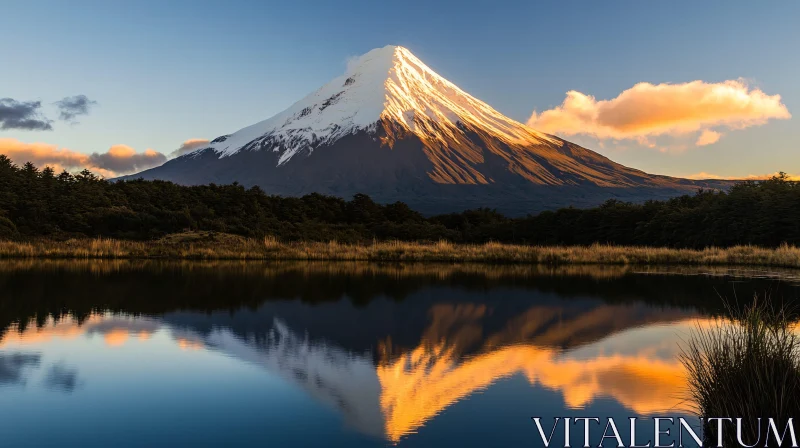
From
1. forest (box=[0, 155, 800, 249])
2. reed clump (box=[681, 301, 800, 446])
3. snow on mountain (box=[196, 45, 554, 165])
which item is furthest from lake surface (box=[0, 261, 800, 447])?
snow on mountain (box=[196, 45, 554, 165])

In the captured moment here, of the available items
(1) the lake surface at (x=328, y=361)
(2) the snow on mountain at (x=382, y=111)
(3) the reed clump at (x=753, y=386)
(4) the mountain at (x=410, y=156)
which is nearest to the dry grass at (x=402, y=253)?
(1) the lake surface at (x=328, y=361)

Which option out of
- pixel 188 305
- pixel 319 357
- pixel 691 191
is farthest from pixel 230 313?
pixel 691 191

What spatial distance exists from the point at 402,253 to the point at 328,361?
19231 mm

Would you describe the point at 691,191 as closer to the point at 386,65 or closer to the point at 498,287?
the point at 386,65

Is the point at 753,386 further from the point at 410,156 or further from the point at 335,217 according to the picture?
the point at 410,156

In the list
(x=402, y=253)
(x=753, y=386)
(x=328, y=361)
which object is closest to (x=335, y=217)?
(x=402, y=253)

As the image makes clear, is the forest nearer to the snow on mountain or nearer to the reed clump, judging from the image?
the reed clump

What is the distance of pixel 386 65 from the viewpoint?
565 ft

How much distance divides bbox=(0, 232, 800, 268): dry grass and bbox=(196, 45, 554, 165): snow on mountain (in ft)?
395

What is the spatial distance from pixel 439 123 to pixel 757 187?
11950cm

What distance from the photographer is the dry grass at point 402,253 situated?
25469mm

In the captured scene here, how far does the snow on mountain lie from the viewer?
154 m

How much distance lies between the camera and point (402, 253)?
27.2 m

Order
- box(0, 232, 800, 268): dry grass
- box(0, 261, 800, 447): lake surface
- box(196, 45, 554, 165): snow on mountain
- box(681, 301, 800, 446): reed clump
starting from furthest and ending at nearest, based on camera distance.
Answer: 1. box(196, 45, 554, 165): snow on mountain
2. box(0, 232, 800, 268): dry grass
3. box(0, 261, 800, 447): lake surface
4. box(681, 301, 800, 446): reed clump
